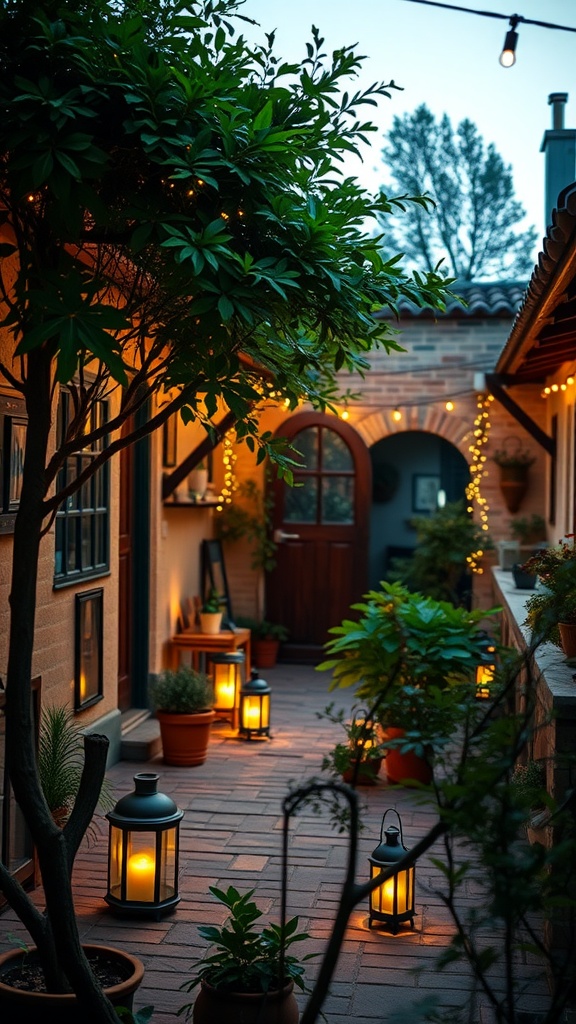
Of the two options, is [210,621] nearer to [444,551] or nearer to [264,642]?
[264,642]

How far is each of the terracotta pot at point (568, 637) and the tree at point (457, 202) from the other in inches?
624

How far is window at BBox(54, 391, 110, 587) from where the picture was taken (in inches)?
235

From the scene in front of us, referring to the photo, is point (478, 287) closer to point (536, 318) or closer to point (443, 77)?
point (536, 318)

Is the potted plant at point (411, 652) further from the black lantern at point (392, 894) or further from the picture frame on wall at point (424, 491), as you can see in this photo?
the picture frame on wall at point (424, 491)

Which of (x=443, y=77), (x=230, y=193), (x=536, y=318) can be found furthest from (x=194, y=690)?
(x=443, y=77)

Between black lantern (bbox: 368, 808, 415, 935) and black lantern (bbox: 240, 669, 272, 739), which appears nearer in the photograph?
black lantern (bbox: 368, 808, 415, 935)

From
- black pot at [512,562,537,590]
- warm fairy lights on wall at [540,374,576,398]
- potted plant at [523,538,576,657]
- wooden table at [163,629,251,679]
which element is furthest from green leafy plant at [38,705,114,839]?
warm fairy lights on wall at [540,374,576,398]

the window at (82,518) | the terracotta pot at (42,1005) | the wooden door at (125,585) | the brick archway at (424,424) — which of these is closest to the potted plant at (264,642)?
the brick archway at (424,424)

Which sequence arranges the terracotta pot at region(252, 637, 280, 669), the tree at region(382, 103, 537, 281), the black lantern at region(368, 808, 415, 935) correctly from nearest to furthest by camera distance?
the black lantern at region(368, 808, 415, 935), the terracotta pot at region(252, 637, 280, 669), the tree at region(382, 103, 537, 281)

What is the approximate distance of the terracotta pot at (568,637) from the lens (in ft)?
14.2

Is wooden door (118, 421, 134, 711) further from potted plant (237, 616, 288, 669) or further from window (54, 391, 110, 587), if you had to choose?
potted plant (237, 616, 288, 669)

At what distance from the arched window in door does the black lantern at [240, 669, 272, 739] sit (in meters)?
3.42

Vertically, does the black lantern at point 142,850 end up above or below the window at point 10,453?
below

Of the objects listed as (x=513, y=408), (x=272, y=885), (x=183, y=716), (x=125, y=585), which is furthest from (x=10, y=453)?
(x=513, y=408)
